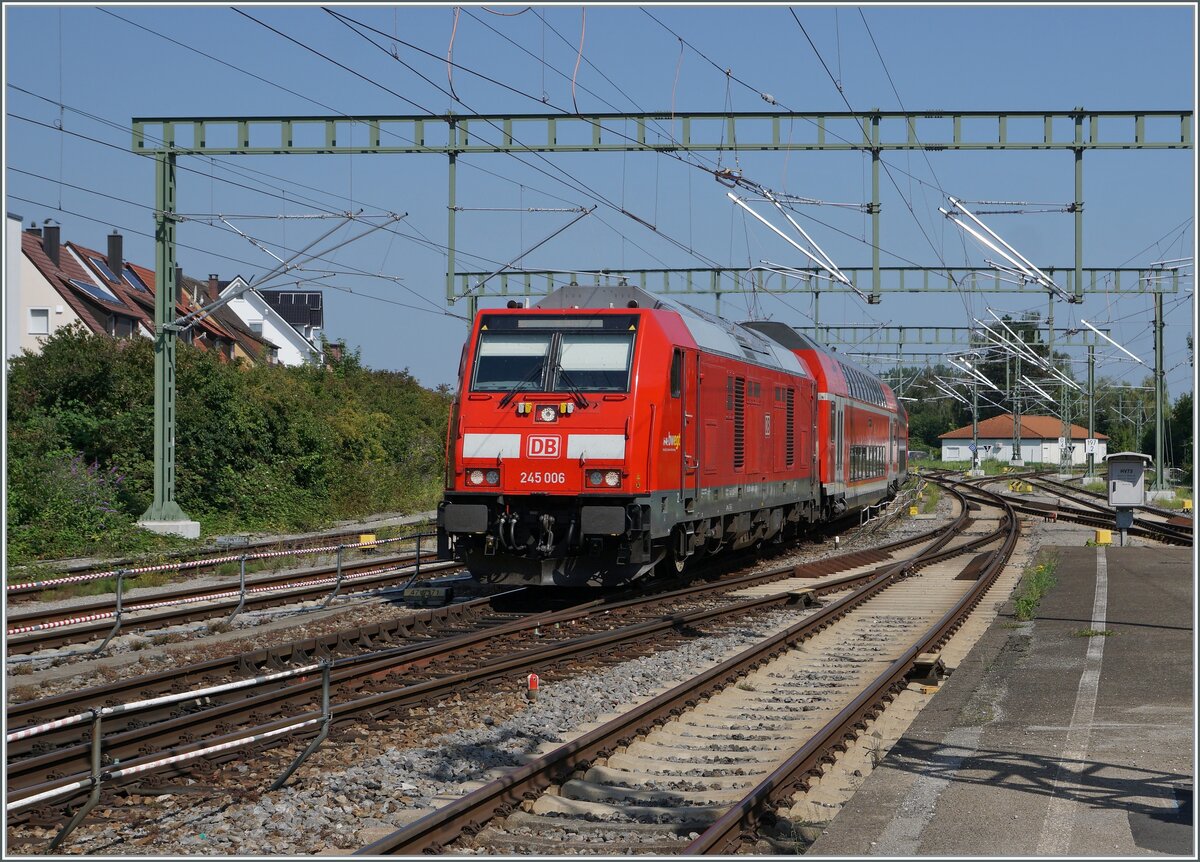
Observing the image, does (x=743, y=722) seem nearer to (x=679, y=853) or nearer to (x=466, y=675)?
(x=466, y=675)

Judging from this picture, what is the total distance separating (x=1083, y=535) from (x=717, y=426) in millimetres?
17488

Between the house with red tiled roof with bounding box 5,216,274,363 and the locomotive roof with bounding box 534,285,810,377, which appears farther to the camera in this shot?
the house with red tiled roof with bounding box 5,216,274,363

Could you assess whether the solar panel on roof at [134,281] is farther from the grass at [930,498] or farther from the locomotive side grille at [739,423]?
the locomotive side grille at [739,423]

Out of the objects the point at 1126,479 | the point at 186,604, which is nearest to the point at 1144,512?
the point at 1126,479

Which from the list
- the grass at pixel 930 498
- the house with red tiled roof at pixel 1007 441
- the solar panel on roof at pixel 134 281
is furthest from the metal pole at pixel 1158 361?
the house with red tiled roof at pixel 1007 441

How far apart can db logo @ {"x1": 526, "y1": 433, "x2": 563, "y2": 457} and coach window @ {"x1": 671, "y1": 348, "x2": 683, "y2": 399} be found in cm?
160

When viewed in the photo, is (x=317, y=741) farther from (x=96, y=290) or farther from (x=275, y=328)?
(x=275, y=328)

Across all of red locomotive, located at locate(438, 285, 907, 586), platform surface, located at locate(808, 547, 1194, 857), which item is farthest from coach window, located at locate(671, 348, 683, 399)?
platform surface, located at locate(808, 547, 1194, 857)

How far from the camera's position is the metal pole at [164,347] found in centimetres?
2481

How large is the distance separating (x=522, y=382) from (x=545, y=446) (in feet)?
3.11

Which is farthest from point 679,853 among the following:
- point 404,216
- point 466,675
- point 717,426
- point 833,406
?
point 833,406

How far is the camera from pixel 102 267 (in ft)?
200

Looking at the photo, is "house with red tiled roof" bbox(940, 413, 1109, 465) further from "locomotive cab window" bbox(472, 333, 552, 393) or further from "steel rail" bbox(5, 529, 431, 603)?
"locomotive cab window" bbox(472, 333, 552, 393)

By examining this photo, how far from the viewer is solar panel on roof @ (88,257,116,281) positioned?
5912 centimetres
